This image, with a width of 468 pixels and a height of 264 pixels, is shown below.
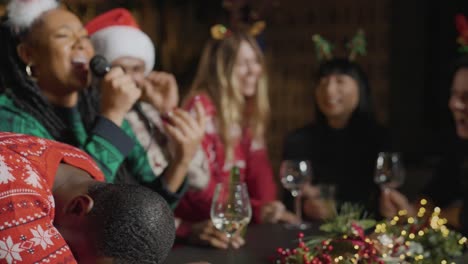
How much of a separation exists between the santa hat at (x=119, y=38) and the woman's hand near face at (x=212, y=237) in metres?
0.61

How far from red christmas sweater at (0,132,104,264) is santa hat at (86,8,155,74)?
35.4 inches

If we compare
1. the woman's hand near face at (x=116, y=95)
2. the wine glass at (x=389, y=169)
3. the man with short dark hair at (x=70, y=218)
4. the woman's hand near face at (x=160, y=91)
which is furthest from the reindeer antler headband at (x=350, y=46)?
the man with short dark hair at (x=70, y=218)

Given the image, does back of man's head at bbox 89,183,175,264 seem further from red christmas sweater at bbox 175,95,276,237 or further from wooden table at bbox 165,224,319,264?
red christmas sweater at bbox 175,95,276,237

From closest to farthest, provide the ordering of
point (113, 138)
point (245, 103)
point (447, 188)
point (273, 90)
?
point (113, 138)
point (447, 188)
point (245, 103)
point (273, 90)

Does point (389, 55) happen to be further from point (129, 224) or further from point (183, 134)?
point (129, 224)

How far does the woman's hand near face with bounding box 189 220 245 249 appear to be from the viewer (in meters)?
1.83

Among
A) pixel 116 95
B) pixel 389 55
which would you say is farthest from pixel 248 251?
pixel 389 55

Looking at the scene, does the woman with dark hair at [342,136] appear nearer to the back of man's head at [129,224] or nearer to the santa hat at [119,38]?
the santa hat at [119,38]

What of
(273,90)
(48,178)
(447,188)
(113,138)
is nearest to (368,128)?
(447,188)

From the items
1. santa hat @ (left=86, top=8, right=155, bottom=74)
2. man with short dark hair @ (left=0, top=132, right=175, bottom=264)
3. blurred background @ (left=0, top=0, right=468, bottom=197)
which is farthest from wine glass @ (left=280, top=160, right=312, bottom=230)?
blurred background @ (left=0, top=0, right=468, bottom=197)

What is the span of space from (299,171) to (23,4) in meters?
1.04

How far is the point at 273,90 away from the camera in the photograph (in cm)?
577

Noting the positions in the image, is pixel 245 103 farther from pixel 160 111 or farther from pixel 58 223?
pixel 58 223

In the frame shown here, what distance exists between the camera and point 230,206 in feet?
5.73
